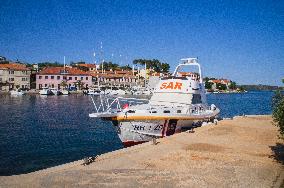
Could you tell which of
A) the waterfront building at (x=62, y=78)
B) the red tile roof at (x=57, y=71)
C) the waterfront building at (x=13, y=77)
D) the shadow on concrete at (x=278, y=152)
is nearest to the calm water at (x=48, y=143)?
the shadow on concrete at (x=278, y=152)

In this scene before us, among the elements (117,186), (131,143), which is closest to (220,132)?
(131,143)

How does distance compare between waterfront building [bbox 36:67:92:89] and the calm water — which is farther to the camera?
waterfront building [bbox 36:67:92:89]

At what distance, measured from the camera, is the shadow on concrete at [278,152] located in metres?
14.0

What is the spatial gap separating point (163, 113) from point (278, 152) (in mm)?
8256

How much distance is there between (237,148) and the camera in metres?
16.1

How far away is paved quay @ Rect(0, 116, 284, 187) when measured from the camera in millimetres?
10414

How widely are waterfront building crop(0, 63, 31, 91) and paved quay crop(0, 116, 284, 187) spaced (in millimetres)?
104011

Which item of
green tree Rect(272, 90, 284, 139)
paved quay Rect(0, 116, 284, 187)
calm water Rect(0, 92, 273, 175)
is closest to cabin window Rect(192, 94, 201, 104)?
calm water Rect(0, 92, 273, 175)

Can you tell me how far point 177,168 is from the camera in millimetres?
12148

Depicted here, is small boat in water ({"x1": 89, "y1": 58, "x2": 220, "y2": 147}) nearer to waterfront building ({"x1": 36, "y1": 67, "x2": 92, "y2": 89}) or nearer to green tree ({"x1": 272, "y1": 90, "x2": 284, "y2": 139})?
green tree ({"x1": 272, "y1": 90, "x2": 284, "y2": 139})

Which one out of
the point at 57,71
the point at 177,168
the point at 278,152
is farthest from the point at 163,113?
the point at 57,71

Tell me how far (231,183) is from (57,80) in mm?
114345

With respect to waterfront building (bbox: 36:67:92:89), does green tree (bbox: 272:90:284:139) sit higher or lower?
lower

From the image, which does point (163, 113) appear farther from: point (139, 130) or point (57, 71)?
point (57, 71)
